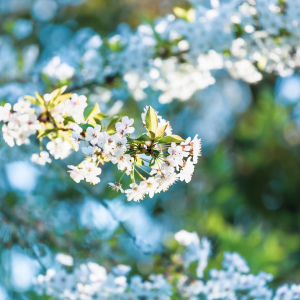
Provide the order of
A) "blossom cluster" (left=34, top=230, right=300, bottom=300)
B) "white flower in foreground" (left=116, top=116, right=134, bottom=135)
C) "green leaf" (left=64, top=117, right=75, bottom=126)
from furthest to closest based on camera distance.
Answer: "blossom cluster" (left=34, top=230, right=300, bottom=300) → "green leaf" (left=64, top=117, right=75, bottom=126) → "white flower in foreground" (left=116, top=116, right=134, bottom=135)

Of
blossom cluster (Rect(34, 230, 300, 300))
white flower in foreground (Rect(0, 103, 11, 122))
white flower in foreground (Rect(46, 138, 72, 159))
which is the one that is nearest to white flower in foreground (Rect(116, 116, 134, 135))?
white flower in foreground (Rect(46, 138, 72, 159))

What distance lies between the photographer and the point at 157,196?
4.21 metres

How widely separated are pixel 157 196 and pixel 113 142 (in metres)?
2.99

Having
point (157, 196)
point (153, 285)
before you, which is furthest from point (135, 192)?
point (157, 196)

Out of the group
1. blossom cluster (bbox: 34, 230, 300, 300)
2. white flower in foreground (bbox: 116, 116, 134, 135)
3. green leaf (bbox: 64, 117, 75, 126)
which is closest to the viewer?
white flower in foreground (bbox: 116, 116, 134, 135)

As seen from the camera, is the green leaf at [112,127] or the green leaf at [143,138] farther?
the green leaf at [112,127]

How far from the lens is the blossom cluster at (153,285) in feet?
6.97

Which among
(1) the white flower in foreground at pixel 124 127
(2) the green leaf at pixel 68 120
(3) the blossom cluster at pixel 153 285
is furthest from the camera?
(3) the blossom cluster at pixel 153 285

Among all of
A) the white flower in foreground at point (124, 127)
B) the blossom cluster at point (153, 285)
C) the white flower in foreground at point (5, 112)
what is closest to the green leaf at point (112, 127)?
the white flower in foreground at point (124, 127)

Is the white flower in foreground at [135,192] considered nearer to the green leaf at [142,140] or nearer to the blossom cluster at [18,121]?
the green leaf at [142,140]

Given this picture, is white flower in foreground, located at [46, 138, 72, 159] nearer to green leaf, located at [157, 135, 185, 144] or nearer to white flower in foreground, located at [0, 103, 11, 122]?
white flower in foreground, located at [0, 103, 11, 122]

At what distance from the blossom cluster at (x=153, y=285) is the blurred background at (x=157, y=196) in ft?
0.47

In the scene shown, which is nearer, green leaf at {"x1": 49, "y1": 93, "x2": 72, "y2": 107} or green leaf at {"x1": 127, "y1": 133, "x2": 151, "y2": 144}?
green leaf at {"x1": 127, "y1": 133, "x2": 151, "y2": 144}

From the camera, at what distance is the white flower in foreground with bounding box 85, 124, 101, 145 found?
1300 mm
